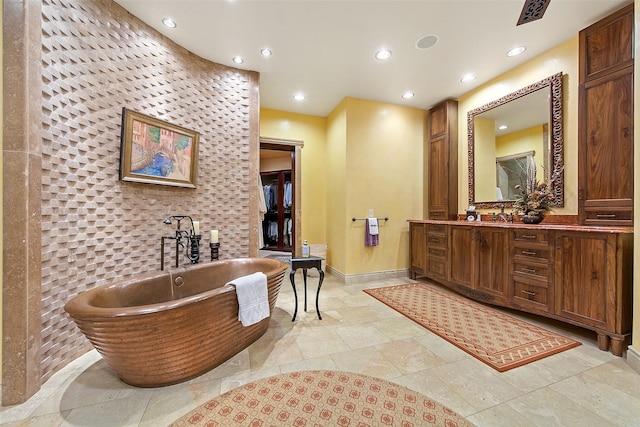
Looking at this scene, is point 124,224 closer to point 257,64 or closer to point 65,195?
point 65,195

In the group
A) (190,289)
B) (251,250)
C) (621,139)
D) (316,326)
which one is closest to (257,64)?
(251,250)

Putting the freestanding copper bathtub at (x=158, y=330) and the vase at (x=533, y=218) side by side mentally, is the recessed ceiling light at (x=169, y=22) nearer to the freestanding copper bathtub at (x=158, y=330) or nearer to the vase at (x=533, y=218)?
the freestanding copper bathtub at (x=158, y=330)

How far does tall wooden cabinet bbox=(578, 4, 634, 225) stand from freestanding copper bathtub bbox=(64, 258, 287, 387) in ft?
10.1

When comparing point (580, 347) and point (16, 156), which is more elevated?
point (16, 156)

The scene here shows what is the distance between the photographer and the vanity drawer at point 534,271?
2289mm

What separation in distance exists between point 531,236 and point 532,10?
2.06m

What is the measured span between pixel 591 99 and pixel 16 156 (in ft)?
15.2

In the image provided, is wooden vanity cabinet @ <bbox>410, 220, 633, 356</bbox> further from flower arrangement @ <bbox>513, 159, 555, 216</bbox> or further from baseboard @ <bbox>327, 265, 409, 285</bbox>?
baseboard @ <bbox>327, 265, 409, 285</bbox>

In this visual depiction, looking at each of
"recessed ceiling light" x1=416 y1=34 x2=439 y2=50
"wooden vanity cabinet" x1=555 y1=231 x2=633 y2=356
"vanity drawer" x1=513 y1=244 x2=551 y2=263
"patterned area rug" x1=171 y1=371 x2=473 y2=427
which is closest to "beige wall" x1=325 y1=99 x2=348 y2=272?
"recessed ceiling light" x1=416 y1=34 x2=439 y2=50

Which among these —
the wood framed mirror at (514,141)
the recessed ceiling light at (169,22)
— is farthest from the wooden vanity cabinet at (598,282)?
the recessed ceiling light at (169,22)

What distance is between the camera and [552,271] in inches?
88.7

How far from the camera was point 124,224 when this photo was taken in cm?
231

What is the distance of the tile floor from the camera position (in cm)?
138

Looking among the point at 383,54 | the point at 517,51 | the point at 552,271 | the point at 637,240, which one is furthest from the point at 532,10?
the point at 552,271
